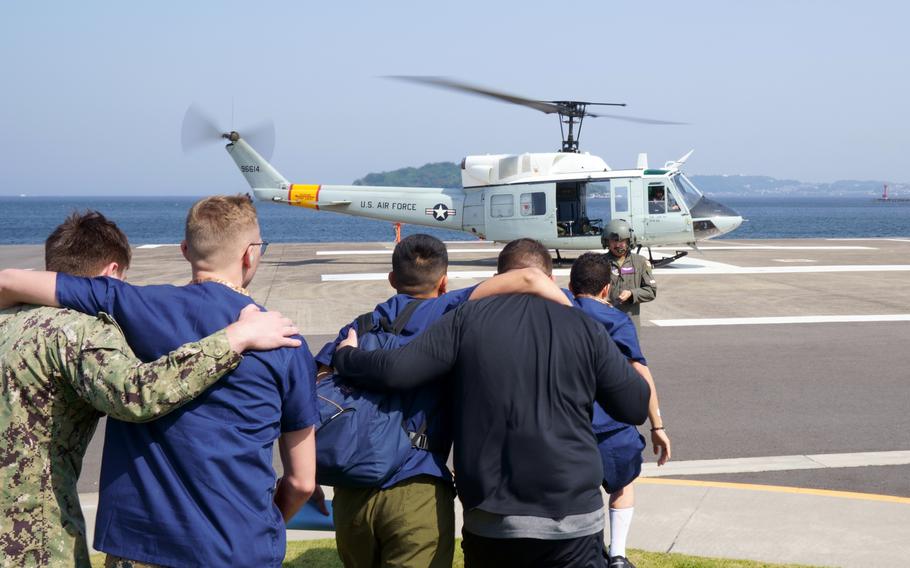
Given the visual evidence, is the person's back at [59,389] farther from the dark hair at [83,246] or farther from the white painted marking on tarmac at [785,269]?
the white painted marking on tarmac at [785,269]

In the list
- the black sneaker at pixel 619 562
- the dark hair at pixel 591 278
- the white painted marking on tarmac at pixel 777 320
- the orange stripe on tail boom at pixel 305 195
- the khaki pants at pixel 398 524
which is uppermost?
the orange stripe on tail boom at pixel 305 195

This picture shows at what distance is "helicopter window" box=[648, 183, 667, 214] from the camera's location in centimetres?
2111

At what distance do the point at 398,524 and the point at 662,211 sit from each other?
1880 cm

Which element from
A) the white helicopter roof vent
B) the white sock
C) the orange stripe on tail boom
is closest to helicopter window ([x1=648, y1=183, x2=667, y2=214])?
the white helicopter roof vent

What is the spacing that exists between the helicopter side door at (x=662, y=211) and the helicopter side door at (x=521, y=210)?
2161 mm

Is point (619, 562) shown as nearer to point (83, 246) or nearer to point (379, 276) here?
point (83, 246)

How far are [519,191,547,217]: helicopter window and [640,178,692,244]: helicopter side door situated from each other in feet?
7.64

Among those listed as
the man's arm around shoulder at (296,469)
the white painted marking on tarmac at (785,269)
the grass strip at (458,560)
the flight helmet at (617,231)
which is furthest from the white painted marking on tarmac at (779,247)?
the man's arm around shoulder at (296,469)

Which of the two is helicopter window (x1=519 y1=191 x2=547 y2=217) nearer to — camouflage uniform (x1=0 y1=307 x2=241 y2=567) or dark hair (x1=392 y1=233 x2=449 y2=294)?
dark hair (x1=392 y1=233 x2=449 y2=294)

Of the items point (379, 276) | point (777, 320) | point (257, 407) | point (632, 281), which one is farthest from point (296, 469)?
point (379, 276)

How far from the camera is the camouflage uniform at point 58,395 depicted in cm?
245

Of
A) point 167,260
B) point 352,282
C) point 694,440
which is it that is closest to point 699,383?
point 694,440

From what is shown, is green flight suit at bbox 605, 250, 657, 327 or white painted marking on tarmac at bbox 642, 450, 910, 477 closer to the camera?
white painted marking on tarmac at bbox 642, 450, 910, 477

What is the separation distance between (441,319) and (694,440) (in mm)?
4645
